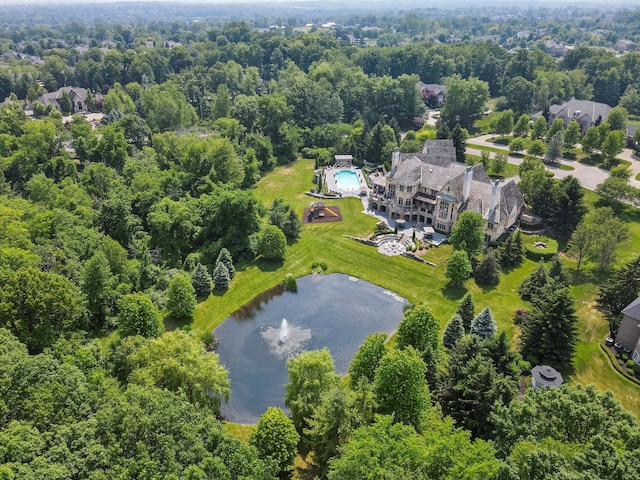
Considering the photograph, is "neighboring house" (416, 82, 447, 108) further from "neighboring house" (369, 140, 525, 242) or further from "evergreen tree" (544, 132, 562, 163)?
"neighboring house" (369, 140, 525, 242)

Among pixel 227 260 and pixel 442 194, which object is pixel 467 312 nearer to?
pixel 442 194

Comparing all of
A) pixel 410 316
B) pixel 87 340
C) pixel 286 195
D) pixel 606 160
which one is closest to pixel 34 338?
pixel 87 340

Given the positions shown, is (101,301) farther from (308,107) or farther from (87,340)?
(308,107)

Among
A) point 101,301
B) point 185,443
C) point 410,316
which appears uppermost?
point 185,443

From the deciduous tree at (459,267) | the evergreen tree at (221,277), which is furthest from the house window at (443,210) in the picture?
the evergreen tree at (221,277)

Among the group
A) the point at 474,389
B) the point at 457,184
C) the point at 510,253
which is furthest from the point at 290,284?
the point at 474,389

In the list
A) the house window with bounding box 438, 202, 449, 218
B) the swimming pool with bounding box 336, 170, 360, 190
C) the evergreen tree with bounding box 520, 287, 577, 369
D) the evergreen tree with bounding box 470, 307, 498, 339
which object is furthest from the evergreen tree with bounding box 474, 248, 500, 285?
the swimming pool with bounding box 336, 170, 360, 190
